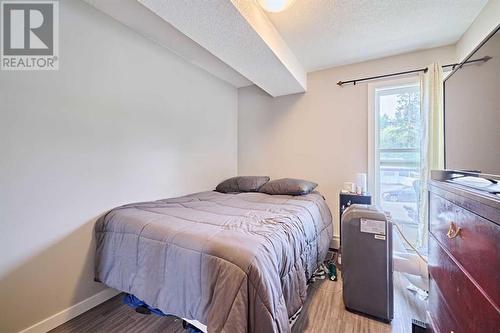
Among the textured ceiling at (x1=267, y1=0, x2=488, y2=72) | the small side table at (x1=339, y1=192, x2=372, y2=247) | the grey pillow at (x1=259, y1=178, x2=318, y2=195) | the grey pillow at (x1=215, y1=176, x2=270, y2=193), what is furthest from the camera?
the grey pillow at (x1=215, y1=176, x2=270, y2=193)

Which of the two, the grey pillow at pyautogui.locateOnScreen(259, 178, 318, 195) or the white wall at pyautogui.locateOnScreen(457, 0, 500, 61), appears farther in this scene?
the grey pillow at pyautogui.locateOnScreen(259, 178, 318, 195)

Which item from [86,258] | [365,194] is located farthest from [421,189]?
[86,258]

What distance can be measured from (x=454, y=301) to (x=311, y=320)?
39.4 inches

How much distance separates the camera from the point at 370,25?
2.03 m

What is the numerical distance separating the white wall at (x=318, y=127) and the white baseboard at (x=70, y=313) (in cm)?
245

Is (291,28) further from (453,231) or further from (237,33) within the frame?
(453,231)

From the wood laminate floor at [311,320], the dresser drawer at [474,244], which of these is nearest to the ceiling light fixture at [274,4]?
the dresser drawer at [474,244]

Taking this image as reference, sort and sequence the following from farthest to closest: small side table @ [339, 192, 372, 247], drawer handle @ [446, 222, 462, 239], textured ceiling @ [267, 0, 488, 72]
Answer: small side table @ [339, 192, 372, 247]
textured ceiling @ [267, 0, 488, 72]
drawer handle @ [446, 222, 462, 239]

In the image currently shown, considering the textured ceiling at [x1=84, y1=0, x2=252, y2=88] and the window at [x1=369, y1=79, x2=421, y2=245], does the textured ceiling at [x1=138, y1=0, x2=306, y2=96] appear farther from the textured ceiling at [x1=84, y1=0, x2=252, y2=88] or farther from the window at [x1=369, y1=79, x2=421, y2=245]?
the window at [x1=369, y1=79, x2=421, y2=245]

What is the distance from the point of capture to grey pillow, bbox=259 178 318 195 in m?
2.66

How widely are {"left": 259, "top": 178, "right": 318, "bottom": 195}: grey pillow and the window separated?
33.6 inches

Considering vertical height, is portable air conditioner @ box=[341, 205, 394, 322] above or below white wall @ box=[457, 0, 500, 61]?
below

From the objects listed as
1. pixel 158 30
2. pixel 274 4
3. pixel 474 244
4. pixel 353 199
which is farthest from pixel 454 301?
pixel 158 30

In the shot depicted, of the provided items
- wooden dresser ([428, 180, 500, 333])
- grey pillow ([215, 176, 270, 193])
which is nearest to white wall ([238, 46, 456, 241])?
grey pillow ([215, 176, 270, 193])
